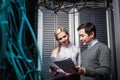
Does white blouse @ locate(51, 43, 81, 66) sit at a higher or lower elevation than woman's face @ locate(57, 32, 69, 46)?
lower

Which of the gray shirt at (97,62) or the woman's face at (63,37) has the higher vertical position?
the woman's face at (63,37)

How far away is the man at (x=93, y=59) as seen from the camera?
2.23 metres

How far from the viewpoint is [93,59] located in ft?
7.66

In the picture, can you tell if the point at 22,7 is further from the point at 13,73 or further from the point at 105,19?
the point at 105,19

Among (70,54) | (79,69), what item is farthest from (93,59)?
(70,54)

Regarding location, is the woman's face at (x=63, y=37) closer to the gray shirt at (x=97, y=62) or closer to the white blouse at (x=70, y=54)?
the white blouse at (x=70, y=54)

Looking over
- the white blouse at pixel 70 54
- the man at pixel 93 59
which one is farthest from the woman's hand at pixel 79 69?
the white blouse at pixel 70 54

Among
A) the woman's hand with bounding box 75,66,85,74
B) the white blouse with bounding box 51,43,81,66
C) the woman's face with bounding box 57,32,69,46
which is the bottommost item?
the woman's hand with bounding box 75,66,85,74

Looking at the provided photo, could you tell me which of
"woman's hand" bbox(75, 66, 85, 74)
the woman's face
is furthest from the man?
the woman's face

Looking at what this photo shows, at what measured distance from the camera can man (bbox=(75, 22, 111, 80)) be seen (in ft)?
7.32

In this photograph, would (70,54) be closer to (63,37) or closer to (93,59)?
(63,37)

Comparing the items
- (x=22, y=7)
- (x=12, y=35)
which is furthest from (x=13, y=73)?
(x=22, y=7)

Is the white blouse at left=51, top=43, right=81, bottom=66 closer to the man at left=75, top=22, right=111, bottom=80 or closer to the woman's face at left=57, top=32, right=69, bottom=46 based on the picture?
the woman's face at left=57, top=32, right=69, bottom=46

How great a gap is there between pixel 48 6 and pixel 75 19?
394mm
